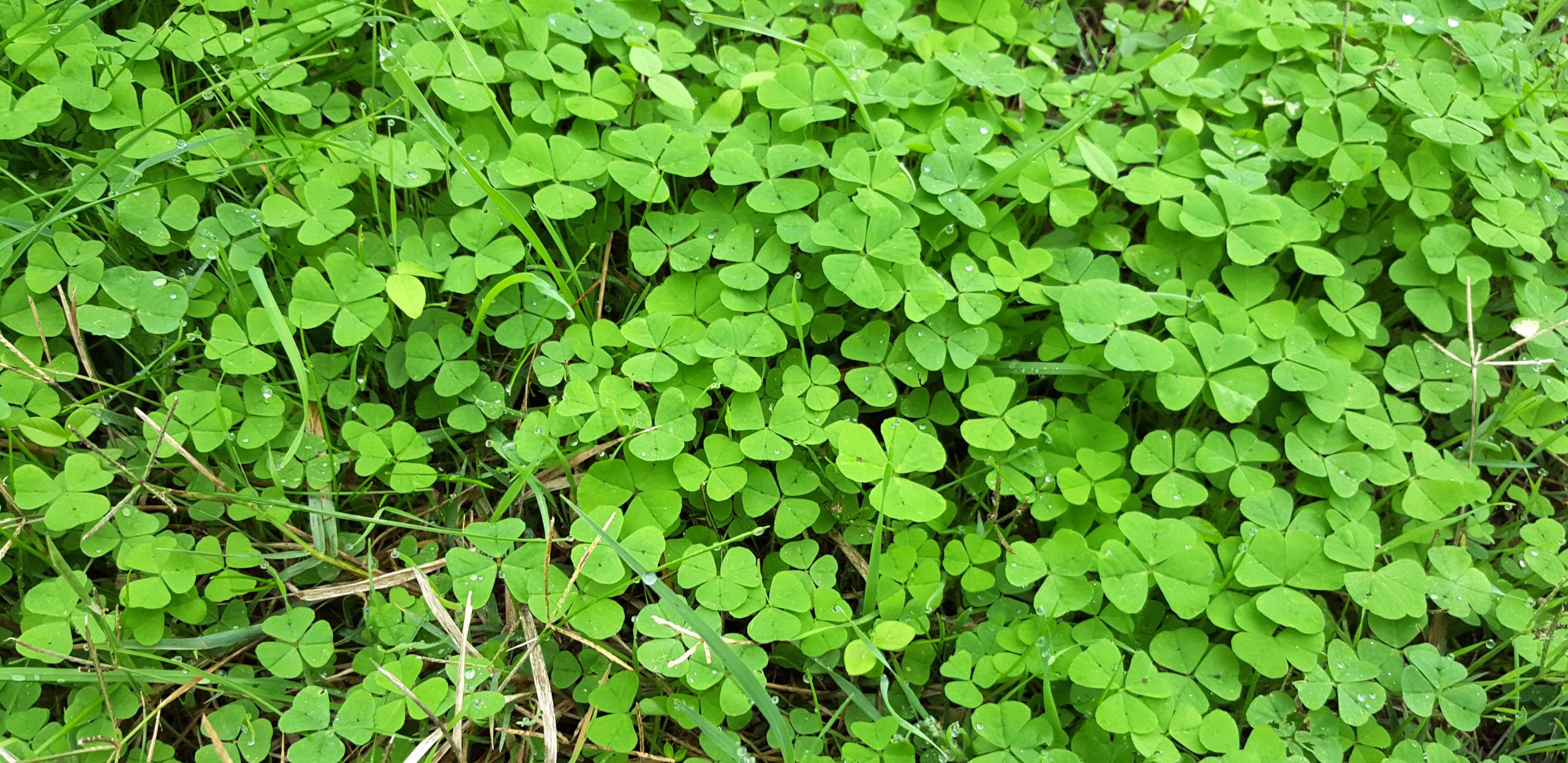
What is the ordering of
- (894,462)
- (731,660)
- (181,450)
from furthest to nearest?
(894,462), (181,450), (731,660)

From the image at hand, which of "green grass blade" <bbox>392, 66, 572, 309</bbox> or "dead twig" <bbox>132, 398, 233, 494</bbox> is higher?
"green grass blade" <bbox>392, 66, 572, 309</bbox>

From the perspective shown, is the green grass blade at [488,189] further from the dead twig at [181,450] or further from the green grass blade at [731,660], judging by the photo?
the dead twig at [181,450]

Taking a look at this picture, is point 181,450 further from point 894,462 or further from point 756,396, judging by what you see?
point 894,462

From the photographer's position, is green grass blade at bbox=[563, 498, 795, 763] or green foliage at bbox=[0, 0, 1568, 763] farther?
green foliage at bbox=[0, 0, 1568, 763]

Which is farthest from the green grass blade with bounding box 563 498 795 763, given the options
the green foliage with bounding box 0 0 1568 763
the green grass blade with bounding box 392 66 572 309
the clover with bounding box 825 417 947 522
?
the green grass blade with bounding box 392 66 572 309

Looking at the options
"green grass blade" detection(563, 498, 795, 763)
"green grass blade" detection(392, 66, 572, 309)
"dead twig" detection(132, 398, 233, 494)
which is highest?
"green grass blade" detection(392, 66, 572, 309)

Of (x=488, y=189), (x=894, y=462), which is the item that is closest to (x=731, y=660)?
(x=894, y=462)

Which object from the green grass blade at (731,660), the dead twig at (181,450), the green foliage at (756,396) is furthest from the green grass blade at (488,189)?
the dead twig at (181,450)

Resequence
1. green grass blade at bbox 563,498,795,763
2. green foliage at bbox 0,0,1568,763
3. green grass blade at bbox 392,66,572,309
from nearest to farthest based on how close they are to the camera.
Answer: green grass blade at bbox 563,498,795,763 < green foliage at bbox 0,0,1568,763 < green grass blade at bbox 392,66,572,309

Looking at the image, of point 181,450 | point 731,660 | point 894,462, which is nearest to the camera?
point 731,660

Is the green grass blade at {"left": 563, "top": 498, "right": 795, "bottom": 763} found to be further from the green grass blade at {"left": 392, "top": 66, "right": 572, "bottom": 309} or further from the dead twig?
the dead twig
